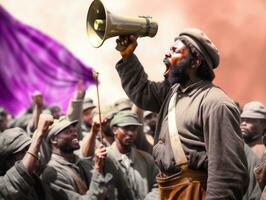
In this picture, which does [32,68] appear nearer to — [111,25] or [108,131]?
[108,131]

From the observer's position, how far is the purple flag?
11680 millimetres

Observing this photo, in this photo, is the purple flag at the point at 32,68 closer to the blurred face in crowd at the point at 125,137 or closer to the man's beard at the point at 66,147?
the blurred face in crowd at the point at 125,137

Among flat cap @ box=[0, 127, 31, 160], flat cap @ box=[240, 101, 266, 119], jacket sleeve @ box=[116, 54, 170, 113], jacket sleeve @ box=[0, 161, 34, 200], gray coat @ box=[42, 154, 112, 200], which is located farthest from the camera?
flat cap @ box=[240, 101, 266, 119]

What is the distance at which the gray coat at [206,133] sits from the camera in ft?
13.6

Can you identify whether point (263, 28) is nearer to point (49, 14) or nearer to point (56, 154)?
point (49, 14)

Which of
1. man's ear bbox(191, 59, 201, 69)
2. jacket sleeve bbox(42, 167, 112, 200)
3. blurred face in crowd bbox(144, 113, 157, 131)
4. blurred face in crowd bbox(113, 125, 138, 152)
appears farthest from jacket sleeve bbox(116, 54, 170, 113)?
blurred face in crowd bbox(144, 113, 157, 131)

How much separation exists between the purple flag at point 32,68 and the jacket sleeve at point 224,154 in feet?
24.3

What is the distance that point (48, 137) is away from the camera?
6.27 metres

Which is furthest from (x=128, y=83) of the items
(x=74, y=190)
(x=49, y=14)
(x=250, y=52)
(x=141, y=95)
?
(x=49, y=14)

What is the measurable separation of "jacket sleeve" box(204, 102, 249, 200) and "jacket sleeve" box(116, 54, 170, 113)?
0.60 metres

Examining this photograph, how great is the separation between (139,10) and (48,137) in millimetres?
6251

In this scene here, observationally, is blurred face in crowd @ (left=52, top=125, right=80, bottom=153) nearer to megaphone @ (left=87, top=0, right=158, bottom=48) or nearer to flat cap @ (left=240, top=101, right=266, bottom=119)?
megaphone @ (left=87, top=0, right=158, bottom=48)

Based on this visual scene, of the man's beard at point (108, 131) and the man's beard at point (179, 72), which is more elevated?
the man's beard at point (179, 72)

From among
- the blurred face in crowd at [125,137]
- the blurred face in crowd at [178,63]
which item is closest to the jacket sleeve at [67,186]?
the blurred face in crowd at [125,137]
